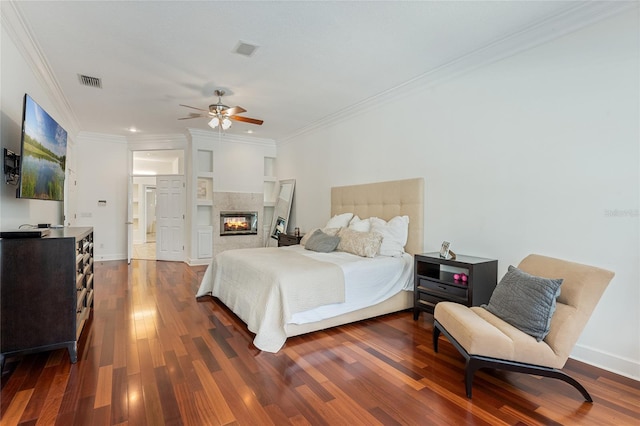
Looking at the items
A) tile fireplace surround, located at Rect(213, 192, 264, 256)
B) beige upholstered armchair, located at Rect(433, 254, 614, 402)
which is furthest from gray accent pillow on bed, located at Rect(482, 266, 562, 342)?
tile fireplace surround, located at Rect(213, 192, 264, 256)

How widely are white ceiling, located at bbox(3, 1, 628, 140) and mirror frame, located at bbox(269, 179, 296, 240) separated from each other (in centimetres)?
250

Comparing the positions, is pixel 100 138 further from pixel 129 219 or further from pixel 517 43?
pixel 517 43

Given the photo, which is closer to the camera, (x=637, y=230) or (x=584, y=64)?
(x=637, y=230)

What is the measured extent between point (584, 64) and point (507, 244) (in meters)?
1.63

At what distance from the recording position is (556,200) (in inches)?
106

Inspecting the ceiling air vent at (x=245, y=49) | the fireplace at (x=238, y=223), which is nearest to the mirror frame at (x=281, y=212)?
the fireplace at (x=238, y=223)

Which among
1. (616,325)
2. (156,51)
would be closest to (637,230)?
(616,325)

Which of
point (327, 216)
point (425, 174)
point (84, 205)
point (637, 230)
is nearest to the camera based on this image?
point (637, 230)

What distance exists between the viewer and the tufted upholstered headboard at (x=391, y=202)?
3.88 metres

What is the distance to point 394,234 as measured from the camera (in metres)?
3.92

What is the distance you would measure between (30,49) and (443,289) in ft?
15.4

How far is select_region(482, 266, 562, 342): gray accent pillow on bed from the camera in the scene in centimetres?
208

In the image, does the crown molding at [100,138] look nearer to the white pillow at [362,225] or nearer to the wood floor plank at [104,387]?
the white pillow at [362,225]

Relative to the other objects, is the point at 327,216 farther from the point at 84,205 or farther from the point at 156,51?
the point at 84,205
